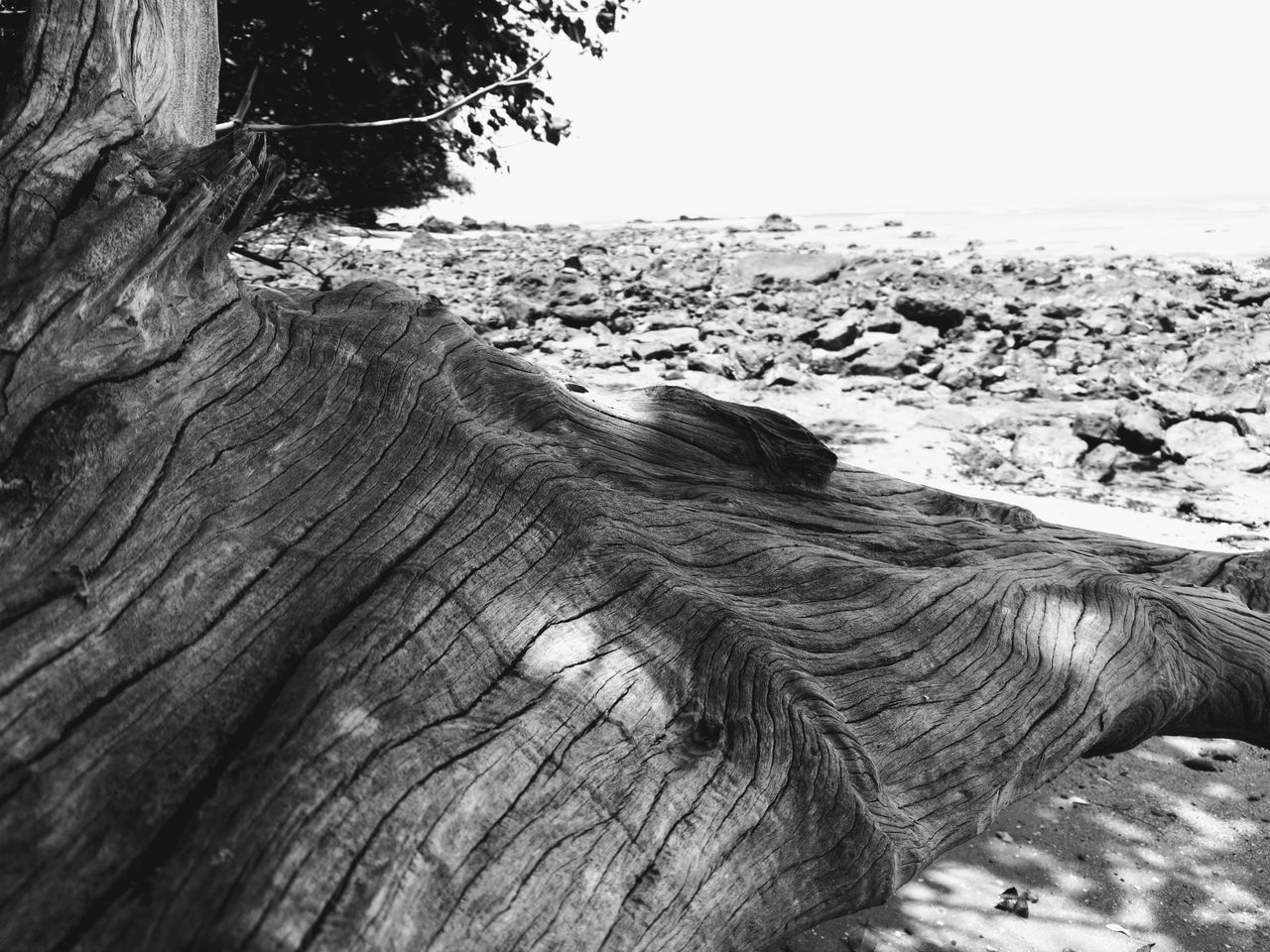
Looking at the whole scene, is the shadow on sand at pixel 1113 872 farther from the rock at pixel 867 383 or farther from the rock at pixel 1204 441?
the rock at pixel 867 383

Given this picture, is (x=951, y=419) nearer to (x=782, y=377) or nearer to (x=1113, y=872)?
(x=782, y=377)

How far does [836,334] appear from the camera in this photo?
12.2m

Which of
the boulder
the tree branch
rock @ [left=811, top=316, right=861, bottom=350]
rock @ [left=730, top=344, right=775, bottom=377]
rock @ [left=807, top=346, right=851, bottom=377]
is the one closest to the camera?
the tree branch

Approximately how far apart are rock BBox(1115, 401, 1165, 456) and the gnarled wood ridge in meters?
6.10

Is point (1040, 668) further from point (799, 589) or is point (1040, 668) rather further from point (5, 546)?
point (5, 546)

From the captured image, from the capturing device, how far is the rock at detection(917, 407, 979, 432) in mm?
9477

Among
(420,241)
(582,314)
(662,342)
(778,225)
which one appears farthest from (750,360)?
(778,225)

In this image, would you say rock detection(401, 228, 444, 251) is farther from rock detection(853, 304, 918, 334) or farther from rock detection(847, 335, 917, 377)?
rock detection(847, 335, 917, 377)

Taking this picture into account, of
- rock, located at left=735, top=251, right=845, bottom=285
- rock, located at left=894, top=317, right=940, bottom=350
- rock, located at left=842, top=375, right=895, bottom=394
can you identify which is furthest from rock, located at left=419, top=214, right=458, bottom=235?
rock, located at left=842, top=375, right=895, bottom=394

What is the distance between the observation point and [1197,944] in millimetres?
3277

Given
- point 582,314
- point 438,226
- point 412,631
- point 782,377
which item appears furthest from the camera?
point 438,226

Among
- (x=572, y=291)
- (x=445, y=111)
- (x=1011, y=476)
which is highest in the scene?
(x=445, y=111)

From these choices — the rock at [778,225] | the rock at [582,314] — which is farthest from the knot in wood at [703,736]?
the rock at [778,225]

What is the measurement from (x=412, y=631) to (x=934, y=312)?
1191 cm
